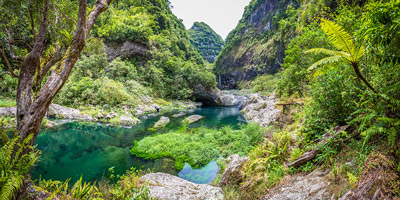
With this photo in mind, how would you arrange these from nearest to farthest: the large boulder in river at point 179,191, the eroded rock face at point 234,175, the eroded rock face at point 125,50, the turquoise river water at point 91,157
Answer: the large boulder in river at point 179,191 → the eroded rock face at point 234,175 → the turquoise river water at point 91,157 → the eroded rock face at point 125,50

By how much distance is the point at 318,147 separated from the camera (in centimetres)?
382

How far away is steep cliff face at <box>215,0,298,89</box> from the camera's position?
60.5 meters

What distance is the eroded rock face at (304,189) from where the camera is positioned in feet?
9.36

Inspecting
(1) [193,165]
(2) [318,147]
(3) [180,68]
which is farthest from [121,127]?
(3) [180,68]

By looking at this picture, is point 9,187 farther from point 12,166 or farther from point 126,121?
point 126,121

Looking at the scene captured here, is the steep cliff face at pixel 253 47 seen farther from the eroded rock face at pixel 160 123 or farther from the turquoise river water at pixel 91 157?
the turquoise river water at pixel 91 157

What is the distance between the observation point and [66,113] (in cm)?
1620

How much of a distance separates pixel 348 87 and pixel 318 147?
5.36 feet

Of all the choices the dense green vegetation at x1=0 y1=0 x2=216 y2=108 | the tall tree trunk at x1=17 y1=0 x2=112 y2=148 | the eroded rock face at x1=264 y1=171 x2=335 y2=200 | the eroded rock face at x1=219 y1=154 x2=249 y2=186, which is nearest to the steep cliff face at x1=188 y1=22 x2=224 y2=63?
the dense green vegetation at x1=0 y1=0 x2=216 y2=108

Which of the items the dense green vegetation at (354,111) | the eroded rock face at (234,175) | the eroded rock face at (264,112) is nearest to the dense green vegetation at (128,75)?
the eroded rock face at (264,112)

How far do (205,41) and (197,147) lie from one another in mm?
129234

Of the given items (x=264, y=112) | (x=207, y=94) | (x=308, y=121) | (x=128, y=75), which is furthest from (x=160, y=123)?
(x=207, y=94)

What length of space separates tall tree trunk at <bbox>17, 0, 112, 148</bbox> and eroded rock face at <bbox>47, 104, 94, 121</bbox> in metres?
14.7

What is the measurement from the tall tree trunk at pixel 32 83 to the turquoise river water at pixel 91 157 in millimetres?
4763
